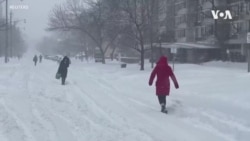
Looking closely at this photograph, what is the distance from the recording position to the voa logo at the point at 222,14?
61.5 meters

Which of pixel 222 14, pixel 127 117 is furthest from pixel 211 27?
pixel 127 117

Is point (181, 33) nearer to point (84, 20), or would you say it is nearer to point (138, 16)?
point (84, 20)

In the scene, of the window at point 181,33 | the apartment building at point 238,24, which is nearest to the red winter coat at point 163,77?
the apartment building at point 238,24

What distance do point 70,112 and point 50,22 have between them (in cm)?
5558

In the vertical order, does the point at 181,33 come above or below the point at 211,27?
below

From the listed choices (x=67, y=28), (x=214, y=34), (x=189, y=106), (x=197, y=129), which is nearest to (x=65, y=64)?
(x=189, y=106)

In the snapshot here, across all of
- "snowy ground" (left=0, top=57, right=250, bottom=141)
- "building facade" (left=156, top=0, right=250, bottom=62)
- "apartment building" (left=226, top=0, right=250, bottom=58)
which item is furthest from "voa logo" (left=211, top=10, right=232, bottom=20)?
"snowy ground" (left=0, top=57, right=250, bottom=141)

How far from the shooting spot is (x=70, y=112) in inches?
529

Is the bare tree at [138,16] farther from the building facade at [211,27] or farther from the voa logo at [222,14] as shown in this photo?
the voa logo at [222,14]

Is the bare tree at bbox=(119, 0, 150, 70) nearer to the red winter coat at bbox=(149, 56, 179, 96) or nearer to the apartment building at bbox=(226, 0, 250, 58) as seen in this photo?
the apartment building at bbox=(226, 0, 250, 58)

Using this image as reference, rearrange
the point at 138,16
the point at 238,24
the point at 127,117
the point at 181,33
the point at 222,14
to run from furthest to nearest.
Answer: the point at 181,33 → the point at 238,24 → the point at 222,14 → the point at 138,16 → the point at 127,117

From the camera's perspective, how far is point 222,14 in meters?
62.0

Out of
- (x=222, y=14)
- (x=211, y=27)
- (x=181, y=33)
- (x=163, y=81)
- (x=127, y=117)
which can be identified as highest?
(x=222, y=14)

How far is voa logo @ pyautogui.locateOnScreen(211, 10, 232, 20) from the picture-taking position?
61469 mm
